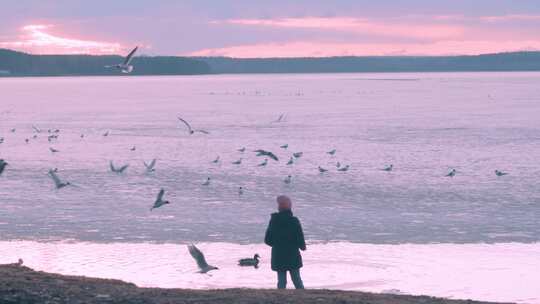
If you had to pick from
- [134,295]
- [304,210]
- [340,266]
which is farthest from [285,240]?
[304,210]

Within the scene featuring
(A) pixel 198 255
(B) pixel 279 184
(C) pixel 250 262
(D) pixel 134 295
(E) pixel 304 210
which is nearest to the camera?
(D) pixel 134 295

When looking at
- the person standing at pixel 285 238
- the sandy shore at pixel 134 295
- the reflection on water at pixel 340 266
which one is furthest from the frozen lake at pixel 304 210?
the sandy shore at pixel 134 295

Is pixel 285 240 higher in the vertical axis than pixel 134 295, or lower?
higher

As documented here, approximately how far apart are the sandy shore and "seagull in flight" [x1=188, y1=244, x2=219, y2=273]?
2044 millimetres

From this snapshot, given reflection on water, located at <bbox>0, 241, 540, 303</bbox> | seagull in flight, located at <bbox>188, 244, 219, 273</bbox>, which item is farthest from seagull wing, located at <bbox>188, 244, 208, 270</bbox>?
reflection on water, located at <bbox>0, 241, 540, 303</bbox>

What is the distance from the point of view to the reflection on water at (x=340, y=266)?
11.9 metres

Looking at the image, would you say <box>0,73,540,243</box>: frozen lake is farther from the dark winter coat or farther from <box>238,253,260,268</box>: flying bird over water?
the dark winter coat

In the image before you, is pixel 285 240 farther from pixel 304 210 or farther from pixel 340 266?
pixel 304 210

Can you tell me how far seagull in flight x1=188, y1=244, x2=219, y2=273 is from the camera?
11727 mm

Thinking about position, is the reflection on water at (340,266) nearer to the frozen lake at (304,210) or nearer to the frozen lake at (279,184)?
the frozen lake at (304,210)

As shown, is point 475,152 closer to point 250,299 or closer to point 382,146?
point 382,146

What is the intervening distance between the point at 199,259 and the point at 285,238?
6.65 ft

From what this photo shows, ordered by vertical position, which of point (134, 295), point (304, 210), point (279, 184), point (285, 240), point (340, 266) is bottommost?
point (134, 295)

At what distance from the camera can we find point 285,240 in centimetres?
1013
